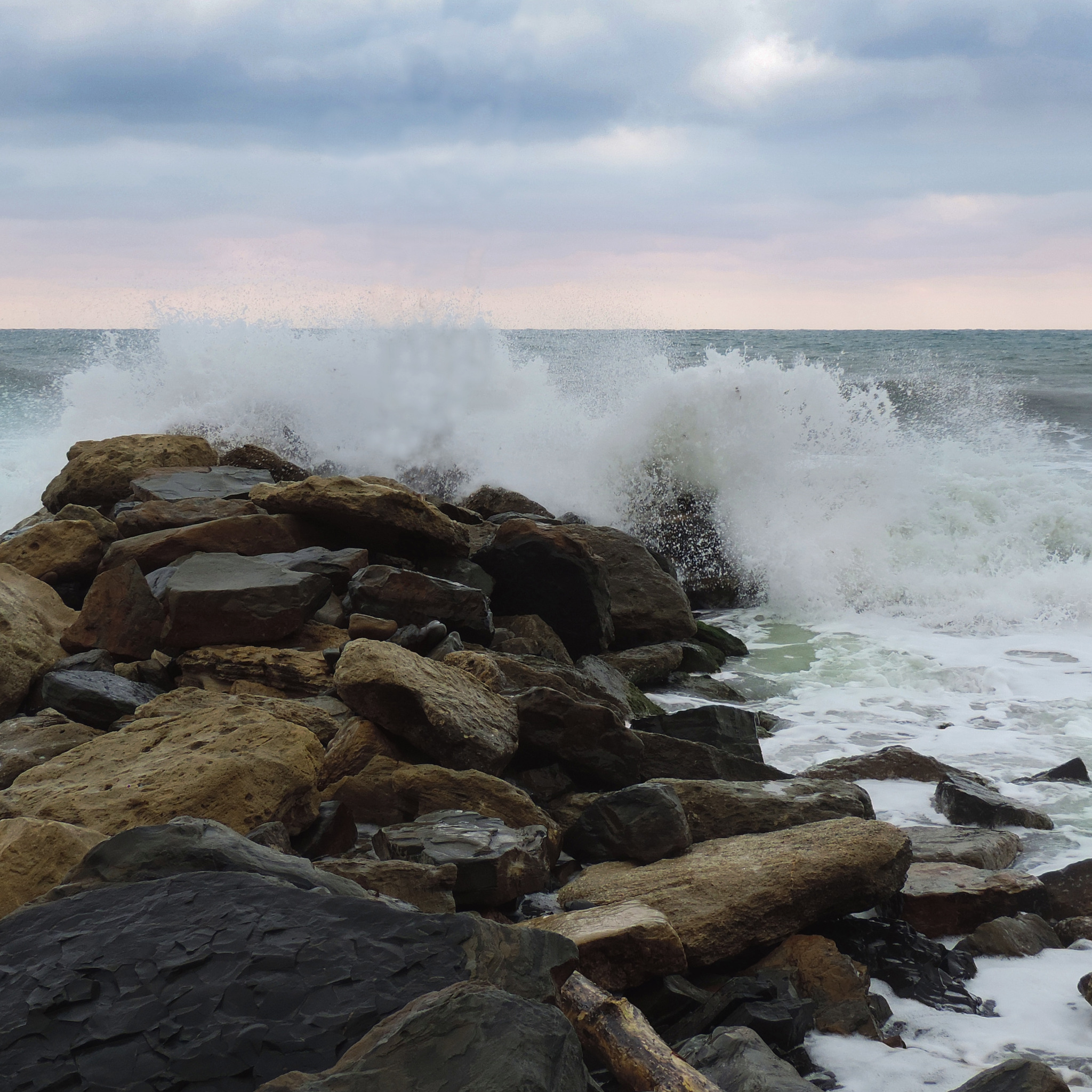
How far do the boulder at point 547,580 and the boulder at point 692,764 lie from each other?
1626 millimetres

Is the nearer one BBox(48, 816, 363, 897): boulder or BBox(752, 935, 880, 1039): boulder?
BBox(48, 816, 363, 897): boulder

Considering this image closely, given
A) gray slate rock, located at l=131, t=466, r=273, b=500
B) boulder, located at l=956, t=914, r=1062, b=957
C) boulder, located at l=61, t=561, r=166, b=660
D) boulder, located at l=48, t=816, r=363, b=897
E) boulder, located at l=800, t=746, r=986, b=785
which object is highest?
gray slate rock, located at l=131, t=466, r=273, b=500

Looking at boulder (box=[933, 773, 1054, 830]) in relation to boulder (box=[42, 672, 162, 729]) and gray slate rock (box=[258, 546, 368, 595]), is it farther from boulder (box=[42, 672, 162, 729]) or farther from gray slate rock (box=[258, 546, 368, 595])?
boulder (box=[42, 672, 162, 729])

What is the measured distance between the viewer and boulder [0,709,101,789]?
3094 millimetres

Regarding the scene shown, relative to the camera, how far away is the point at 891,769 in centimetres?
445

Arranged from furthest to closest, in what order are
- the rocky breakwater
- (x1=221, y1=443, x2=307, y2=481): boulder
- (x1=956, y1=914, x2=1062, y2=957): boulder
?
(x1=221, y1=443, x2=307, y2=481): boulder < (x1=956, y1=914, x2=1062, y2=957): boulder < the rocky breakwater

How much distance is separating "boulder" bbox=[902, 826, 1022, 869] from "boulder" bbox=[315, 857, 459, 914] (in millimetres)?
1690

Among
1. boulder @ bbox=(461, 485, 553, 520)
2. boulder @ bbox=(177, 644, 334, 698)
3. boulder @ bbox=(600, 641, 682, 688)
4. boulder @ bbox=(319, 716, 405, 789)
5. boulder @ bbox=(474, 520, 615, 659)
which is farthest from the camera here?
boulder @ bbox=(461, 485, 553, 520)

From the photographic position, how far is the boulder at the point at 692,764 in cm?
396

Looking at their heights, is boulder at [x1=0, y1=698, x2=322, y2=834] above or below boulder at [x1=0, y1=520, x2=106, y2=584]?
below

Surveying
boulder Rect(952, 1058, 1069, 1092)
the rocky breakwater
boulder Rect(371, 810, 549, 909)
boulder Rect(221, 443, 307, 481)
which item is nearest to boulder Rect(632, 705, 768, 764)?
the rocky breakwater

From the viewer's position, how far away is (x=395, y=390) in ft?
36.7

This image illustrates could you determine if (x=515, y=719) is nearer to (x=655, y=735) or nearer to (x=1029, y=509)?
(x=655, y=735)

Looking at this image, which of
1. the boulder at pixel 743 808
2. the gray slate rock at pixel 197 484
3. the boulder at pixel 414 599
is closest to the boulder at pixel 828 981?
the boulder at pixel 743 808
